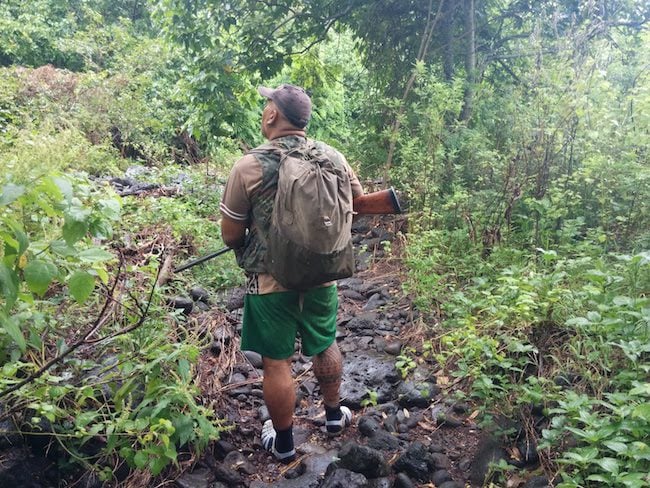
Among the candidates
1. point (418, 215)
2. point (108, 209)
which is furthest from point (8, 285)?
point (418, 215)

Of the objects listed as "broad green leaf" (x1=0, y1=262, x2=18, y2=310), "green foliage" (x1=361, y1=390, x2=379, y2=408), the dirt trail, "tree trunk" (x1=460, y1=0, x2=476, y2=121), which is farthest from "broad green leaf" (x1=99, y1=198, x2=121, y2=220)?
"tree trunk" (x1=460, y1=0, x2=476, y2=121)

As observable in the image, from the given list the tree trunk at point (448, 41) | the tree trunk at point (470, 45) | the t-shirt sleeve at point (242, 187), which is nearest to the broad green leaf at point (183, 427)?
the t-shirt sleeve at point (242, 187)

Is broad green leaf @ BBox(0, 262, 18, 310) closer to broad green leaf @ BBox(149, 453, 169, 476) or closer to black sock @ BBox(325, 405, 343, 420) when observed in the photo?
broad green leaf @ BBox(149, 453, 169, 476)

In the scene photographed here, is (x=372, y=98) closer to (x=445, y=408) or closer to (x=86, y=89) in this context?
(x=445, y=408)

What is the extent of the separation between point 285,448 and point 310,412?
0.55 metres

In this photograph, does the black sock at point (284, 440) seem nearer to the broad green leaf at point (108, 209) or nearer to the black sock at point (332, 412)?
the black sock at point (332, 412)

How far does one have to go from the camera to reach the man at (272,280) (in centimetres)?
270

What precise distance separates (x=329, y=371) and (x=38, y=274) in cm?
187

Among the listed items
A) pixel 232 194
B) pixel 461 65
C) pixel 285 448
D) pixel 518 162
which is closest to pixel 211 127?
pixel 461 65

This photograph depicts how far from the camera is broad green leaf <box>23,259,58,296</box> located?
164 cm

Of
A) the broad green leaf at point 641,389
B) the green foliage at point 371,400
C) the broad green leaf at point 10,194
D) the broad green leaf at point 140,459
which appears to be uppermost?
the broad green leaf at point 10,194

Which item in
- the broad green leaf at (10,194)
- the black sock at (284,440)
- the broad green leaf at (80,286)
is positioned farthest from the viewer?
the black sock at (284,440)

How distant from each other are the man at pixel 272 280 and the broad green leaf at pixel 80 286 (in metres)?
1.05

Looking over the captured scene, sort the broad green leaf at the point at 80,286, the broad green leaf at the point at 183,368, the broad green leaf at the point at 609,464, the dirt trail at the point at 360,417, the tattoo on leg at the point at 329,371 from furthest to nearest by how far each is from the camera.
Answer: the tattoo on leg at the point at 329,371 < the dirt trail at the point at 360,417 < the broad green leaf at the point at 183,368 < the broad green leaf at the point at 609,464 < the broad green leaf at the point at 80,286
